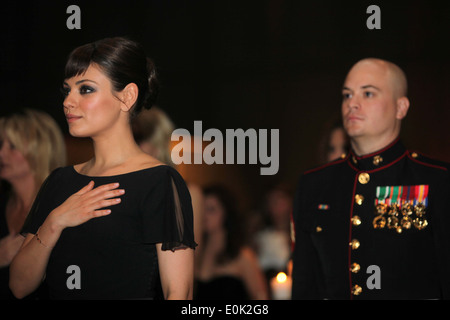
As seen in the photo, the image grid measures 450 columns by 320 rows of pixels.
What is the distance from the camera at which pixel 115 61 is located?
2279 mm

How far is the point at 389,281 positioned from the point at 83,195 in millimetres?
1585

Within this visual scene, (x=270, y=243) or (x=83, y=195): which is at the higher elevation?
(x=83, y=195)

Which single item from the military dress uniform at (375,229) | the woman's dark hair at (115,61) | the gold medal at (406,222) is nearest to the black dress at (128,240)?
the woman's dark hair at (115,61)

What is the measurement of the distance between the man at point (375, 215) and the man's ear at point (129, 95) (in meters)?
1.22

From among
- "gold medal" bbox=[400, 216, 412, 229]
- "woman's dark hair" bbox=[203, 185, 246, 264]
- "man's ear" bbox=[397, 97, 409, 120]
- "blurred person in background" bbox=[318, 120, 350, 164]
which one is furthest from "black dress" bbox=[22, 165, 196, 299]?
"woman's dark hair" bbox=[203, 185, 246, 264]

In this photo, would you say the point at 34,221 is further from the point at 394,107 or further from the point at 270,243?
the point at 270,243

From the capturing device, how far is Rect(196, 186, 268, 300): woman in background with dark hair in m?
4.63

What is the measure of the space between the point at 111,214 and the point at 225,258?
2698 mm

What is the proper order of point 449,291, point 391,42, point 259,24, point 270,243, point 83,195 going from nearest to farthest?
1. point 83,195
2. point 449,291
3. point 391,42
4. point 259,24
5. point 270,243

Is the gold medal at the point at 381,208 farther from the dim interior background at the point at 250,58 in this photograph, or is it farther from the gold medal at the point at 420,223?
the dim interior background at the point at 250,58

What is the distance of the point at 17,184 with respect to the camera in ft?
10.9

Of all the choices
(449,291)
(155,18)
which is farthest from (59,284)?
(155,18)

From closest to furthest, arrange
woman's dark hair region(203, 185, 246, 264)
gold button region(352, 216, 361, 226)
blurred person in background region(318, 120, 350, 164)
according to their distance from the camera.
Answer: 1. gold button region(352, 216, 361, 226)
2. blurred person in background region(318, 120, 350, 164)
3. woman's dark hair region(203, 185, 246, 264)
